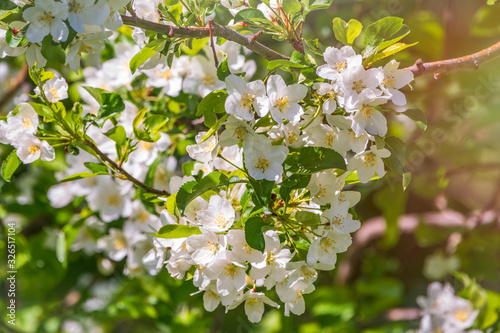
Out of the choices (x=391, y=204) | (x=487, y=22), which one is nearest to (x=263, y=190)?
(x=391, y=204)

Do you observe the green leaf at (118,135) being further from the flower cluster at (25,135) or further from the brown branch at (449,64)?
the brown branch at (449,64)

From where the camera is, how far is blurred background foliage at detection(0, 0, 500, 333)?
1688 millimetres

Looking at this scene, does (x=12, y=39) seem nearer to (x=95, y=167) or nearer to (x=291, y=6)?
(x=95, y=167)

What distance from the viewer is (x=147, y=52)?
902 mm

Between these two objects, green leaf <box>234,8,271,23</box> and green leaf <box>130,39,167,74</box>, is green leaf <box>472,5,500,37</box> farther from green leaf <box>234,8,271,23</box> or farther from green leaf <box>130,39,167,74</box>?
green leaf <box>130,39,167,74</box>

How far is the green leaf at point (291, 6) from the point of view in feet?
2.78

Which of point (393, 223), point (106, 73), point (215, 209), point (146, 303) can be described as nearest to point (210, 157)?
point (215, 209)

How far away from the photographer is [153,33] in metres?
0.90

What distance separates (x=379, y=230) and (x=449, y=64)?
1283mm

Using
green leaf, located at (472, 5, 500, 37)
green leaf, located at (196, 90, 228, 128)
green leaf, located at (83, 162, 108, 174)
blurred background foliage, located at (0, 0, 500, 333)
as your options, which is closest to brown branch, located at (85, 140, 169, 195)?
green leaf, located at (83, 162, 108, 174)

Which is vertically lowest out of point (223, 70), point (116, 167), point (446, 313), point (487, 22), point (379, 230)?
Result: point (379, 230)

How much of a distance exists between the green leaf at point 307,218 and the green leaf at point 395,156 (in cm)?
15

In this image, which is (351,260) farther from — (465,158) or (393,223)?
(465,158)

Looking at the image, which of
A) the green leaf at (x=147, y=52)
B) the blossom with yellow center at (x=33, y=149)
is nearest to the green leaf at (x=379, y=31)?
the green leaf at (x=147, y=52)
